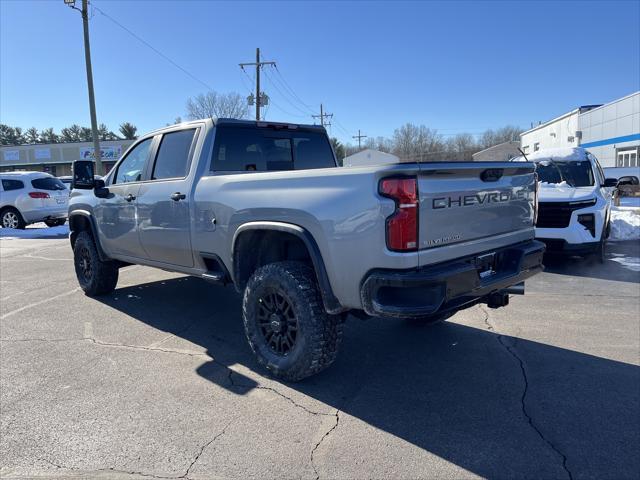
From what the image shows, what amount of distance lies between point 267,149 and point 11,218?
13.1m

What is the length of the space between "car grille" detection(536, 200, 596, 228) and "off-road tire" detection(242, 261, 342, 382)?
5384 millimetres

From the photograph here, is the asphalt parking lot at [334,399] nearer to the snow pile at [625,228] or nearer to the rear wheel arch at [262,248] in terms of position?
the rear wheel arch at [262,248]

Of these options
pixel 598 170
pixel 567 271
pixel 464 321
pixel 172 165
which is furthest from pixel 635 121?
pixel 172 165

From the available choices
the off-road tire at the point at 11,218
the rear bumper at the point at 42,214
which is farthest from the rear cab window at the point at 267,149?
the off-road tire at the point at 11,218

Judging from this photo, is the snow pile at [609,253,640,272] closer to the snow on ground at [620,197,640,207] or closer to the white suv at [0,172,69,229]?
the snow on ground at [620,197,640,207]

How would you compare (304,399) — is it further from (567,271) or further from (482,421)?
(567,271)

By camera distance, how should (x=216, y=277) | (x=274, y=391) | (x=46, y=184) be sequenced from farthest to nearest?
(x=46, y=184), (x=216, y=277), (x=274, y=391)

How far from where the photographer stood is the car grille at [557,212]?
292 inches

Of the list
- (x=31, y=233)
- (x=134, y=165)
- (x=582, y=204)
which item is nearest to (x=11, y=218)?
(x=31, y=233)

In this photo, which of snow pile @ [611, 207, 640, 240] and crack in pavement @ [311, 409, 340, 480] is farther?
snow pile @ [611, 207, 640, 240]

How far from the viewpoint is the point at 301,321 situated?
3428 millimetres

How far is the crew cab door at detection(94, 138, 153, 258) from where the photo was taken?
17.0 ft

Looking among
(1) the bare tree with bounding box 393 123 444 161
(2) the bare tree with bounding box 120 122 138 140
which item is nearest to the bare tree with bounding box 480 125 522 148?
(1) the bare tree with bounding box 393 123 444 161

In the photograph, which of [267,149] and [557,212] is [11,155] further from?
[557,212]
